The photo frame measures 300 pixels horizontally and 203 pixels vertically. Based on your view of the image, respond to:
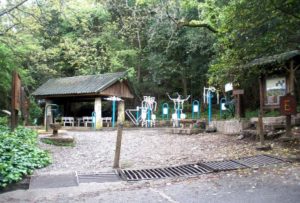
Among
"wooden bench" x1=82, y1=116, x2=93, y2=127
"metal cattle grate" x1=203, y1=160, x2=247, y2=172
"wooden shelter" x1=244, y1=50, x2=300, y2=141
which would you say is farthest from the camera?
"wooden bench" x1=82, y1=116, x2=93, y2=127

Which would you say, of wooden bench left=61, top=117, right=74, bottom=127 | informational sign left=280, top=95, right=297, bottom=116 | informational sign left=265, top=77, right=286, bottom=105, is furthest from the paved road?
wooden bench left=61, top=117, right=74, bottom=127

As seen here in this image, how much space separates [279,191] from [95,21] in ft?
77.8

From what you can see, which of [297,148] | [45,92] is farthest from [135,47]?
[297,148]

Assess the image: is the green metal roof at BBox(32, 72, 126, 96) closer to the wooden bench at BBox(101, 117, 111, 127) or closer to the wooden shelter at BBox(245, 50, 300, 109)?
the wooden bench at BBox(101, 117, 111, 127)

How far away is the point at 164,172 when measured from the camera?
725cm

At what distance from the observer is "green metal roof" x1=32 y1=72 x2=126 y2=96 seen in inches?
857

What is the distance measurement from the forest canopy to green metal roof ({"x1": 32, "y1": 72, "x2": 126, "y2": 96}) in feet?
3.49

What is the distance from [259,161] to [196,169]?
1.43 m

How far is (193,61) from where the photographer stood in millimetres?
23844

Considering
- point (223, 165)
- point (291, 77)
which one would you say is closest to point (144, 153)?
point (223, 165)

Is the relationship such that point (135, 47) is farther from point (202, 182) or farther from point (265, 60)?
point (202, 182)

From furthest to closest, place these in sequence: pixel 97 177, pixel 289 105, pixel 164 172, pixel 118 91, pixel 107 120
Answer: pixel 107 120
pixel 118 91
pixel 289 105
pixel 164 172
pixel 97 177

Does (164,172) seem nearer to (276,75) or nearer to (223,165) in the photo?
(223,165)

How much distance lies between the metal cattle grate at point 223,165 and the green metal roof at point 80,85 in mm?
14248
